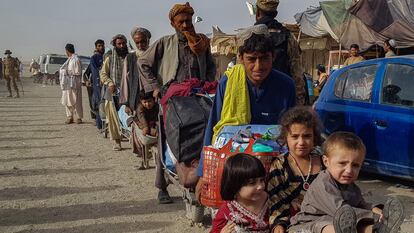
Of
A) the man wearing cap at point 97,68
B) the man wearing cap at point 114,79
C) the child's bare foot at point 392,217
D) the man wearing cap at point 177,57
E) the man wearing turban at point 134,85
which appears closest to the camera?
the child's bare foot at point 392,217

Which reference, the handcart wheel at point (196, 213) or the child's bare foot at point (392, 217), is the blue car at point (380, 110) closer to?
the handcart wheel at point (196, 213)

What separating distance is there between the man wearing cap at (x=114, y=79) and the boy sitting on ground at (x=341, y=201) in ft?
19.9

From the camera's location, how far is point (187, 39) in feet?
17.2

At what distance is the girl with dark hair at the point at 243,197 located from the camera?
110 inches

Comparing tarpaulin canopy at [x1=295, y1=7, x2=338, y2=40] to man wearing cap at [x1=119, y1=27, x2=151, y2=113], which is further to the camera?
tarpaulin canopy at [x1=295, y1=7, x2=338, y2=40]

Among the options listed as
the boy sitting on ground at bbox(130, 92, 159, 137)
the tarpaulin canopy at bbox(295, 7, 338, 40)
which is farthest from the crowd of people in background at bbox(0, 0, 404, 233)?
the tarpaulin canopy at bbox(295, 7, 338, 40)

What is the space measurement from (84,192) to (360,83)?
155 inches

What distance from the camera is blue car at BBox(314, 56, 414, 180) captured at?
5.68m

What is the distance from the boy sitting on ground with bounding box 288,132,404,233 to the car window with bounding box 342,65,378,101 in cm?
384

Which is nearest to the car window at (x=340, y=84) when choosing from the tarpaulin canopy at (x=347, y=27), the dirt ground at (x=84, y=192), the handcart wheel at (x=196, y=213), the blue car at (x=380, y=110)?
the blue car at (x=380, y=110)

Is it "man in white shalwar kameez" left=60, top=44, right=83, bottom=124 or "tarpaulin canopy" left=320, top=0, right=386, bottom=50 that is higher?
"tarpaulin canopy" left=320, top=0, right=386, bottom=50

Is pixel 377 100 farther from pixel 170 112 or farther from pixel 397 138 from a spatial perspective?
pixel 170 112

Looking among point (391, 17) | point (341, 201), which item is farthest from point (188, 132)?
point (391, 17)

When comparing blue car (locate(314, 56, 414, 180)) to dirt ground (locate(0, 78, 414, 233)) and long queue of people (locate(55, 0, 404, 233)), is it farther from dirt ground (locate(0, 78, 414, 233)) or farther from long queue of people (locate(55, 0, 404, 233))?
long queue of people (locate(55, 0, 404, 233))
